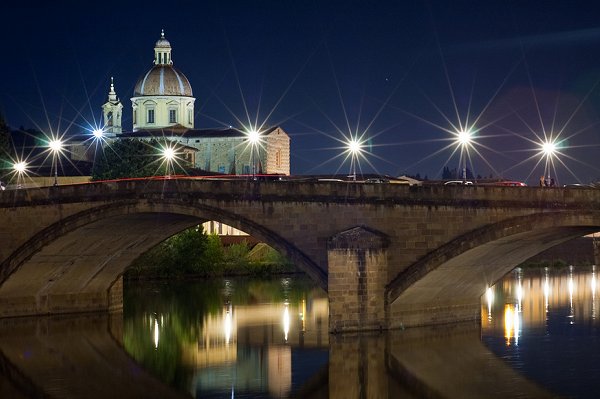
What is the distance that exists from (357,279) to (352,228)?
1.85 m

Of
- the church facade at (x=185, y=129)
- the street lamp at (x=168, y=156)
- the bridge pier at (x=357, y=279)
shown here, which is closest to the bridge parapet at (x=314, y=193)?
the bridge pier at (x=357, y=279)

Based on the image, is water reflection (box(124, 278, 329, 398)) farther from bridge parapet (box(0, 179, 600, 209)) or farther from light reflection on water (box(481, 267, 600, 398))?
light reflection on water (box(481, 267, 600, 398))

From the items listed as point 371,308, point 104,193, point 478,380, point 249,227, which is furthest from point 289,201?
point 478,380

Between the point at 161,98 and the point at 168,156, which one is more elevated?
the point at 161,98

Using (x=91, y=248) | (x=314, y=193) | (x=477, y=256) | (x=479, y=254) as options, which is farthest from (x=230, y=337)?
(x=479, y=254)

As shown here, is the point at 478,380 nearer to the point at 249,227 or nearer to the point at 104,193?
the point at 249,227

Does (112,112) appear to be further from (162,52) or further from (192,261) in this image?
(192,261)

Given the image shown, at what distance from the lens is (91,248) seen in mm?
51469

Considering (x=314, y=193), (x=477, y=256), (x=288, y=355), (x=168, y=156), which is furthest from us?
(x=168, y=156)

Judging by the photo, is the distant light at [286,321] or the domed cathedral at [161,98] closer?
the distant light at [286,321]

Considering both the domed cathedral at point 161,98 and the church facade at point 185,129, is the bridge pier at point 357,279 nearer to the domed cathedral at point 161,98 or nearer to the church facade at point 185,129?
the church facade at point 185,129

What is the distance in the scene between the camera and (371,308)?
42.7 m

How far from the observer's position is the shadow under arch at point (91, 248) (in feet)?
155

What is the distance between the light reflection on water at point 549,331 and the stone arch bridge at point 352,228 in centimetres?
247
